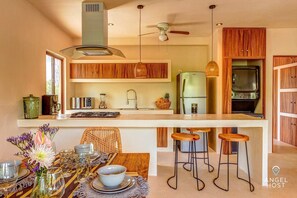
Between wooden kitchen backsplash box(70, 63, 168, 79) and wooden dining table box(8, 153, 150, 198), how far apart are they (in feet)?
11.4

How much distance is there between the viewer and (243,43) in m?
4.52

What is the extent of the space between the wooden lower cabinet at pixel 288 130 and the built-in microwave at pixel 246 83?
1.42m

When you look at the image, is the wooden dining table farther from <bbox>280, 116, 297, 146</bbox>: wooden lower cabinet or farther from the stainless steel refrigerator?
<bbox>280, 116, 297, 146</bbox>: wooden lower cabinet

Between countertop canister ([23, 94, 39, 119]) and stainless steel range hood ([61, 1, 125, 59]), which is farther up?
stainless steel range hood ([61, 1, 125, 59])

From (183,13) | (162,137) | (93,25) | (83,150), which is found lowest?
(162,137)

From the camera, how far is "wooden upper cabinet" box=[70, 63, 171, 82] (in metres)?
5.14

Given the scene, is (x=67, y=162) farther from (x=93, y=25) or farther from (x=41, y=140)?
(x=93, y=25)

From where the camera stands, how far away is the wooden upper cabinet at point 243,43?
14.8 feet

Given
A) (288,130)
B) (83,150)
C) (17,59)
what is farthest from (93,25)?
(288,130)

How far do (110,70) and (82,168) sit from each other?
391 cm

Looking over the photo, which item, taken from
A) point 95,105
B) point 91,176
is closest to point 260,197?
point 91,176

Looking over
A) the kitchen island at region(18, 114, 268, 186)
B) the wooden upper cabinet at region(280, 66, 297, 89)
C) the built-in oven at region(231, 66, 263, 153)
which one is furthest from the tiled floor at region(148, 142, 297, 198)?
the wooden upper cabinet at region(280, 66, 297, 89)

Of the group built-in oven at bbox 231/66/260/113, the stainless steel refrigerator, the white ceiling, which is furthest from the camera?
the stainless steel refrigerator

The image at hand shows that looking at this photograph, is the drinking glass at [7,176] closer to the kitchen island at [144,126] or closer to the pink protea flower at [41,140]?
the pink protea flower at [41,140]
